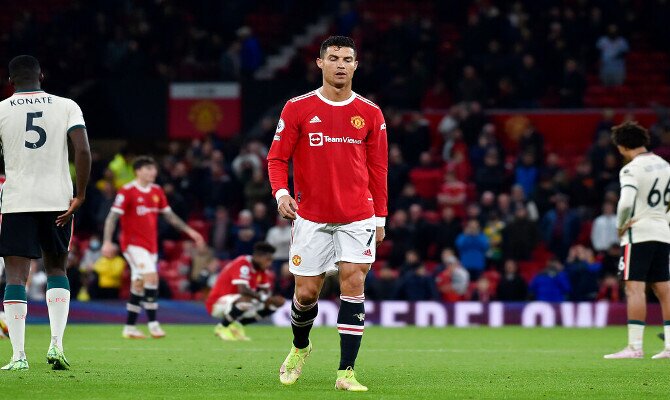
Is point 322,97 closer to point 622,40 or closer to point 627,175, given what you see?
point 627,175

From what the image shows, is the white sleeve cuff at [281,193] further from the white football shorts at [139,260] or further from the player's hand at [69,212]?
the white football shorts at [139,260]

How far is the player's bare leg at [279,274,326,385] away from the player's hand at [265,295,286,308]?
6.39 m

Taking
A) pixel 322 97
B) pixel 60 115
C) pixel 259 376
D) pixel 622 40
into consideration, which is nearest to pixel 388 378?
pixel 259 376

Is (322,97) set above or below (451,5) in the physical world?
below

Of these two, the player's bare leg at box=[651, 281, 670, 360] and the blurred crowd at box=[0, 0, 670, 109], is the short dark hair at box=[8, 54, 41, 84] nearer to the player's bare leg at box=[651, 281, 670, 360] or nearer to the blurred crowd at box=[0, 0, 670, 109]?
the player's bare leg at box=[651, 281, 670, 360]

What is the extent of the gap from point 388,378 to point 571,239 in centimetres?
1421

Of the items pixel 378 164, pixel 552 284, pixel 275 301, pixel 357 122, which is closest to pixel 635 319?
pixel 378 164

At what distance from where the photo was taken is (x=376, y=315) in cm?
2173

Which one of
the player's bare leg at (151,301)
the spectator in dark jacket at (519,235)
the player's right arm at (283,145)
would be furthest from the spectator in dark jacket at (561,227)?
the player's right arm at (283,145)

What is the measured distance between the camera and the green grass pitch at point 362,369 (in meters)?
8.27

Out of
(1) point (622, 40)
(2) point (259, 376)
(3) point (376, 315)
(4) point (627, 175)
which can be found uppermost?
(1) point (622, 40)

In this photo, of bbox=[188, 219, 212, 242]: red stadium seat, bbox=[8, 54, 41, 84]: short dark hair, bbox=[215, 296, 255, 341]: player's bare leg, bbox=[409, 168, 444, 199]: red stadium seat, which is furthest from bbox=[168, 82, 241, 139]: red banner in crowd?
bbox=[8, 54, 41, 84]: short dark hair

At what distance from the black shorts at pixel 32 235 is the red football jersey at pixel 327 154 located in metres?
1.95

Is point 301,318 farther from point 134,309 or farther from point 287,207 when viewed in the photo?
point 134,309
